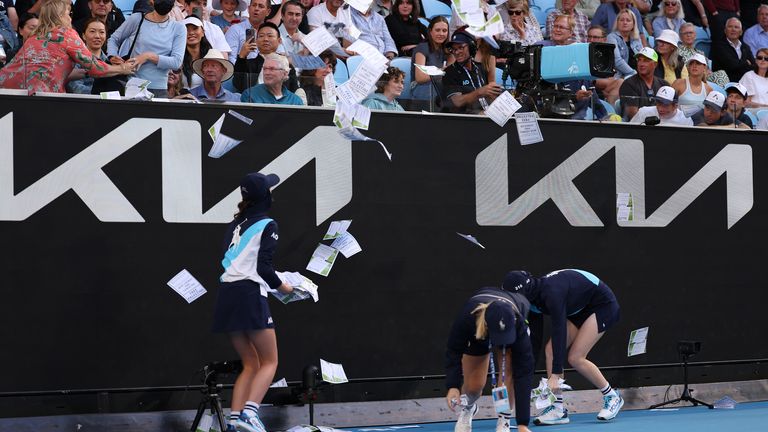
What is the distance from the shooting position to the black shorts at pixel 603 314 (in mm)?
10031

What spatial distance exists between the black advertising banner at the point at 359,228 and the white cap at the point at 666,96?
33cm

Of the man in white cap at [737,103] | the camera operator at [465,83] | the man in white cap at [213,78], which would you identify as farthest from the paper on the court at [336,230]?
the man in white cap at [737,103]

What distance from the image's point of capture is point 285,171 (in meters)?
9.76

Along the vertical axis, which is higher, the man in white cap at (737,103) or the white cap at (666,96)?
the white cap at (666,96)

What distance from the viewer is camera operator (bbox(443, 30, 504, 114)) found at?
34.6ft

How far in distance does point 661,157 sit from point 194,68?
14.0 feet

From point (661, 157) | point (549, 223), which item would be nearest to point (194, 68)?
point (549, 223)

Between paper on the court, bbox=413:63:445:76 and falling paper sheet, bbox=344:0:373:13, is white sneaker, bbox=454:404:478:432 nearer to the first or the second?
paper on the court, bbox=413:63:445:76

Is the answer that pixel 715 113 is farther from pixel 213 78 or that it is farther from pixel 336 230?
pixel 213 78

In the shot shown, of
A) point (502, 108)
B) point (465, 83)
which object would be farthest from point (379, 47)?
point (502, 108)

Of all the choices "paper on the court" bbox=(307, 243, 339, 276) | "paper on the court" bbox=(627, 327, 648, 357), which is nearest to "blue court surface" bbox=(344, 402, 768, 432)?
"paper on the court" bbox=(627, 327, 648, 357)

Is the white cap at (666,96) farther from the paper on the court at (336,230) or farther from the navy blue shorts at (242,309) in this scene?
the navy blue shorts at (242,309)

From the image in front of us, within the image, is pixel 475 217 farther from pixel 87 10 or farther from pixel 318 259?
pixel 87 10

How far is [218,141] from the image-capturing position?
9.48 metres
